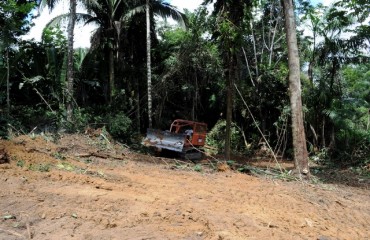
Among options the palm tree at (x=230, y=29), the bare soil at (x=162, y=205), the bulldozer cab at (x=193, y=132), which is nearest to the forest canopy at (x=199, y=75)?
the palm tree at (x=230, y=29)

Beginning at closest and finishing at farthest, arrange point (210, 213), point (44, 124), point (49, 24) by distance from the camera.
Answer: point (210, 213) < point (44, 124) < point (49, 24)

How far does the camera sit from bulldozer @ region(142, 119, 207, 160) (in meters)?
15.4


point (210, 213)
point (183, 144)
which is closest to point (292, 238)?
point (210, 213)

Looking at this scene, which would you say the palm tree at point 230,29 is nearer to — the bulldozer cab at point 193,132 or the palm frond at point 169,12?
the bulldozer cab at point 193,132

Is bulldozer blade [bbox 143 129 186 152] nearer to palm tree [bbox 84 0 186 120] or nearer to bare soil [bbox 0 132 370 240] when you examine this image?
bare soil [bbox 0 132 370 240]

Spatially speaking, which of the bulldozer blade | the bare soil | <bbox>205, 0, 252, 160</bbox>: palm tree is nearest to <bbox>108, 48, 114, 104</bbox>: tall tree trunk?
the bulldozer blade

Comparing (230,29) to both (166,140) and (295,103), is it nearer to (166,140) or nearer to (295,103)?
(295,103)

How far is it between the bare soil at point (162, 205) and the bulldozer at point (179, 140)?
4.42 metres

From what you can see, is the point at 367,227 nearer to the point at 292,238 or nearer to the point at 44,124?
the point at 292,238

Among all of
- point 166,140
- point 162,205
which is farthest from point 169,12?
point 162,205

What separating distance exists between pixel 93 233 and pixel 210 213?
192cm

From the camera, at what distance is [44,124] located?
17391mm

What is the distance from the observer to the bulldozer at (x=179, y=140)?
50.6ft

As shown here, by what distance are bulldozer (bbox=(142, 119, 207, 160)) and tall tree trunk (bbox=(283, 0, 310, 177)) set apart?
4491mm
